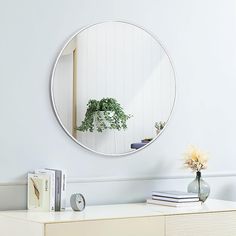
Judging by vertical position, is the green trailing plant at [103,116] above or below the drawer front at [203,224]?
above

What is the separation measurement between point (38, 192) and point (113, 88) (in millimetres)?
772

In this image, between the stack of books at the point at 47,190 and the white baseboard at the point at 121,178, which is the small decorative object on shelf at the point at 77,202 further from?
the white baseboard at the point at 121,178

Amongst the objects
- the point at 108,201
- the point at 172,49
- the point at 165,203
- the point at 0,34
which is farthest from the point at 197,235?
the point at 0,34

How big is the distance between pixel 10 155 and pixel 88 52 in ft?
2.42

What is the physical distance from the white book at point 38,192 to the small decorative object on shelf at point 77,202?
0.12m

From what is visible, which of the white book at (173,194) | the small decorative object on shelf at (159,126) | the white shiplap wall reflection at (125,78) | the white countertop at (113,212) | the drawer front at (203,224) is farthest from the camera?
the small decorative object on shelf at (159,126)

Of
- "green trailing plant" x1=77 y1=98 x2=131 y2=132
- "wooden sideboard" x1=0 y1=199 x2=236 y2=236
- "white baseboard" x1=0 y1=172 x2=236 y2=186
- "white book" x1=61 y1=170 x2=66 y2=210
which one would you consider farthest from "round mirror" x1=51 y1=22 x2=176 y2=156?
"wooden sideboard" x1=0 y1=199 x2=236 y2=236

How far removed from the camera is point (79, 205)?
11.1 feet

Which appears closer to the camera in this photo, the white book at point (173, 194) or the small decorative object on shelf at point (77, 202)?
the small decorative object on shelf at point (77, 202)

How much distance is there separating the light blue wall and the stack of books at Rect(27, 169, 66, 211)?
0.26 feet

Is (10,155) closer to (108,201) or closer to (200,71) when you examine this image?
(108,201)

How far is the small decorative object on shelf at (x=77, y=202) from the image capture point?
3.36 m

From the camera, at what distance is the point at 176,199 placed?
3.57 m

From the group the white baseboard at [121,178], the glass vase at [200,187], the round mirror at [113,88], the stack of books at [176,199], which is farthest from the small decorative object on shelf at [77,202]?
the glass vase at [200,187]
